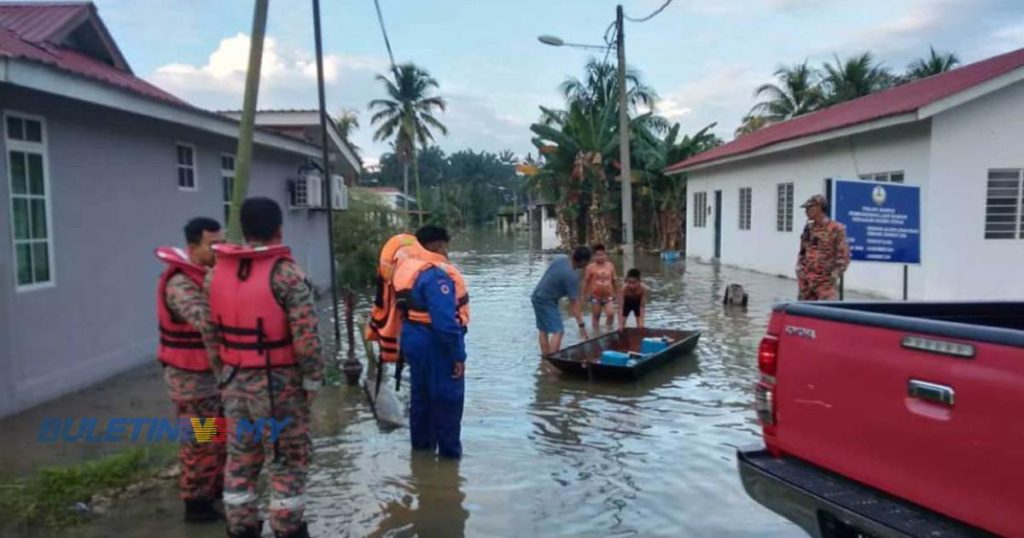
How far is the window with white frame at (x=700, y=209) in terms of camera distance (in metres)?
26.0

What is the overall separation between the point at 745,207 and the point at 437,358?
1834 cm

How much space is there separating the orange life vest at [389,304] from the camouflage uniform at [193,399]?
1.72m

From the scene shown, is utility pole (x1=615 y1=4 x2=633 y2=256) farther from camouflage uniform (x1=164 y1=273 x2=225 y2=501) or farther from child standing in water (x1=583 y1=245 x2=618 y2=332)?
camouflage uniform (x1=164 y1=273 x2=225 y2=501)

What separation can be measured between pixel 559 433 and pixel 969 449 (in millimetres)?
4216

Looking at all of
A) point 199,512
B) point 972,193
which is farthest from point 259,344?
point 972,193

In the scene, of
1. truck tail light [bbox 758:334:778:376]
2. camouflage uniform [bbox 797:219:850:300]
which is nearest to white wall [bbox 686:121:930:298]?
camouflage uniform [bbox 797:219:850:300]

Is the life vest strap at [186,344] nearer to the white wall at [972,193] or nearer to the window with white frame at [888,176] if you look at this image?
the white wall at [972,193]

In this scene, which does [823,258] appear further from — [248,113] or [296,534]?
[296,534]

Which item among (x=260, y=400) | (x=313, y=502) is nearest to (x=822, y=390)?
(x=260, y=400)

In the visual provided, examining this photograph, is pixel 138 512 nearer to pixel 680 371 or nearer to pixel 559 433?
pixel 559 433

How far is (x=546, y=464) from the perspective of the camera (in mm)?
5832

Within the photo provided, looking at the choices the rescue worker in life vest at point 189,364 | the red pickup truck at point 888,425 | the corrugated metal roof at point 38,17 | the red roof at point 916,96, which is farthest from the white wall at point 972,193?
the corrugated metal roof at point 38,17

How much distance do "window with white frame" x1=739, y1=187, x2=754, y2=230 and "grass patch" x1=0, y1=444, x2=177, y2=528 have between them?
19064 millimetres

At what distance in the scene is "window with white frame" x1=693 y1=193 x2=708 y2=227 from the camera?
2604 cm
